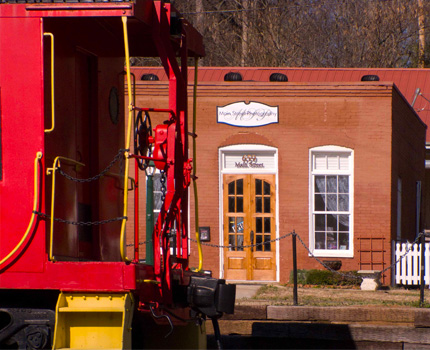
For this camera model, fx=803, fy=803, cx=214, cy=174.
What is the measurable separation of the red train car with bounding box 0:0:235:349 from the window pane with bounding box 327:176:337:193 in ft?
36.3

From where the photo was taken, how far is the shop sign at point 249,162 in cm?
1828

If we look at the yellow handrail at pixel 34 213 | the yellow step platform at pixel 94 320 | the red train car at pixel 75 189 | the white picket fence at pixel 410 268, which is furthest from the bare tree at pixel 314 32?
the yellow step platform at pixel 94 320

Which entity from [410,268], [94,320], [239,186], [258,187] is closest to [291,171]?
[258,187]

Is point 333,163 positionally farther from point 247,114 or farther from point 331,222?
point 247,114

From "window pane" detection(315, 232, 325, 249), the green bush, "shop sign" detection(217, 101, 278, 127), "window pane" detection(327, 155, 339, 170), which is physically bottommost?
the green bush

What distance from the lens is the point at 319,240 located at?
18.4 m

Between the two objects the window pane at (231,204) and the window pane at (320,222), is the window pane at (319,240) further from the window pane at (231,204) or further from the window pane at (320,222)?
the window pane at (231,204)

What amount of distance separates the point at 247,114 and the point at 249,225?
2535mm

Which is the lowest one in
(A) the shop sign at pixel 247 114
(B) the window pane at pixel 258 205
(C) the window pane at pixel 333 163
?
(B) the window pane at pixel 258 205

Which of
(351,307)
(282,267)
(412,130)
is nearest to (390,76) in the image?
(412,130)

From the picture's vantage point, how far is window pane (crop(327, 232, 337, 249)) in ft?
60.1

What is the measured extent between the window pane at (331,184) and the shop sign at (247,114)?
181 centimetres

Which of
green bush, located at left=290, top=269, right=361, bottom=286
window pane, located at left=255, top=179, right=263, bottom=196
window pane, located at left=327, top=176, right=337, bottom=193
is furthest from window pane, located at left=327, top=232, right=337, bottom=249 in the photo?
window pane, located at left=255, top=179, right=263, bottom=196

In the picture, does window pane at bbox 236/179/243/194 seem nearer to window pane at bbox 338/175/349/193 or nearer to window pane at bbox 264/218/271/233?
window pane at bbox 264/218/271/233
